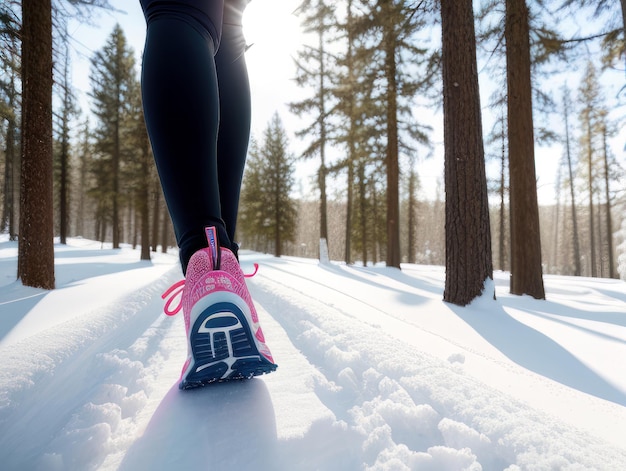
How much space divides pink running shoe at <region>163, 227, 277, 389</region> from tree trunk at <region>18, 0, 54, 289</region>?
4.13 metres

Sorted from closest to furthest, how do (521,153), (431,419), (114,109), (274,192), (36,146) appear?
(431,419) → (36,146) → (521,153) → (114,109) → (274,192)

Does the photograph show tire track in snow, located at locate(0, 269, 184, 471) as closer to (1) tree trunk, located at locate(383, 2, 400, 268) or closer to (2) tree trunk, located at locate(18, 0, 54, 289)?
(2) tree trunk, located at locate(18, 0, 54, 289)

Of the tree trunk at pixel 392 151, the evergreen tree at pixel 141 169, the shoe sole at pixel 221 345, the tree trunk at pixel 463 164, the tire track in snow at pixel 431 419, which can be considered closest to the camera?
the tire track in snow at pixel 431 419

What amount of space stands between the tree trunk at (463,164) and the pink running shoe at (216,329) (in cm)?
259

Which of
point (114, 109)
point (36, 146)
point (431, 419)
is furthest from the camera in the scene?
point (114, 109)

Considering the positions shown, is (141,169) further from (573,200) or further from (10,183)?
(573,200)

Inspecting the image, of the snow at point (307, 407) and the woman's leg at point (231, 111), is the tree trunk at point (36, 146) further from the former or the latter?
the woman's leg at point (231, 111)

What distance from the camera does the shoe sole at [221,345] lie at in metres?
0.68

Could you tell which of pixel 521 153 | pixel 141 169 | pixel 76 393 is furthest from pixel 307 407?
pixel 141 169

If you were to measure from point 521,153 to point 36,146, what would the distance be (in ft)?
21.4

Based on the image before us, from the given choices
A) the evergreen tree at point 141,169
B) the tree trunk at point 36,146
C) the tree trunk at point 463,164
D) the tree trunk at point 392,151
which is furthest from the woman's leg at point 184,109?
the evergreen tree at point 141,169

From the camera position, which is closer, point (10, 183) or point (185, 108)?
Result: point (185, 108)

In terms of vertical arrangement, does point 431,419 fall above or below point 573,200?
below

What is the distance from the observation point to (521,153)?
16.6ft
